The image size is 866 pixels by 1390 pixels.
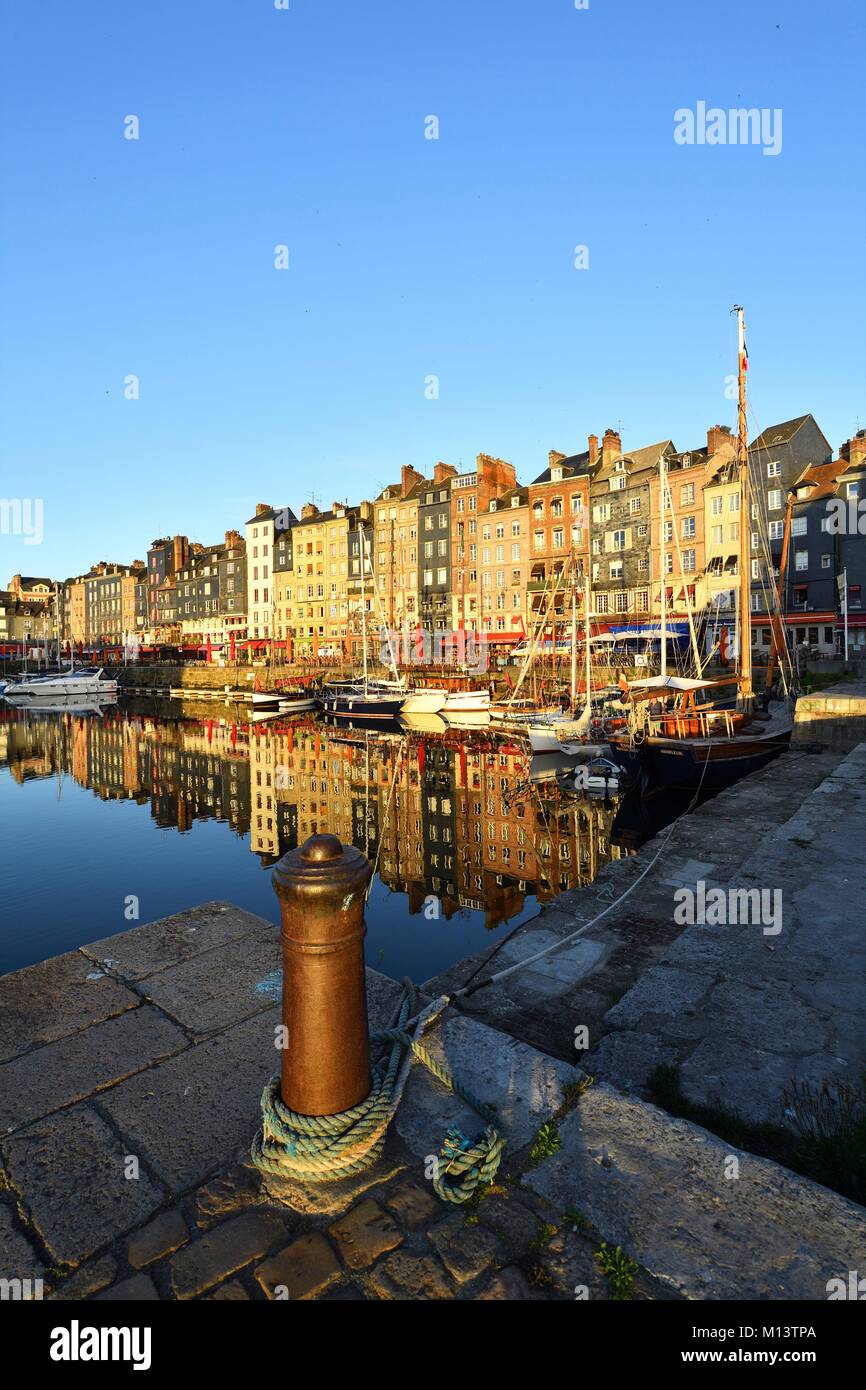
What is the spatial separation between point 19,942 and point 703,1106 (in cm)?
1083

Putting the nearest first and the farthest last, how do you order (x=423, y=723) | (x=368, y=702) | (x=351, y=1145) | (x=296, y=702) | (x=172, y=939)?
(x=351, y=1145), (x=172, y=939), (x=423, y=723), (x=368, y=702), (x=296, y=702)

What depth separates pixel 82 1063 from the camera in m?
4.16

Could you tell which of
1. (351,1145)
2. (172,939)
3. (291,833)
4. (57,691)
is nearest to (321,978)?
(351,1145)

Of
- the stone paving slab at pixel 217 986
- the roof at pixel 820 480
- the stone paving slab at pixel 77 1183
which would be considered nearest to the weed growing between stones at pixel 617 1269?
the stone paving slab at pixel 77 1183

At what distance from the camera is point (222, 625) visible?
89.8 m

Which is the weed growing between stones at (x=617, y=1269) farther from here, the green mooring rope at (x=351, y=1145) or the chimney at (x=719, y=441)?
the chimney at (x=719, y=441)

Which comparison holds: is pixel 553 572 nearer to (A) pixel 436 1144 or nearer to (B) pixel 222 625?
(B) pixel 222 625

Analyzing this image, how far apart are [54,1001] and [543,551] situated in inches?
2352

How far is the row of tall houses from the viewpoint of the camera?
4712 cm

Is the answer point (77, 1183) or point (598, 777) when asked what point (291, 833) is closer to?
point (598, 777)

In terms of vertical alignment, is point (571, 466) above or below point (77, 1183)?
above

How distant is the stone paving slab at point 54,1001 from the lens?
4.48 metres

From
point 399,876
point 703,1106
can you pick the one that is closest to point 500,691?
point 399,876

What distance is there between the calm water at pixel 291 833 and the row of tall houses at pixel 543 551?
1342 centimetres
